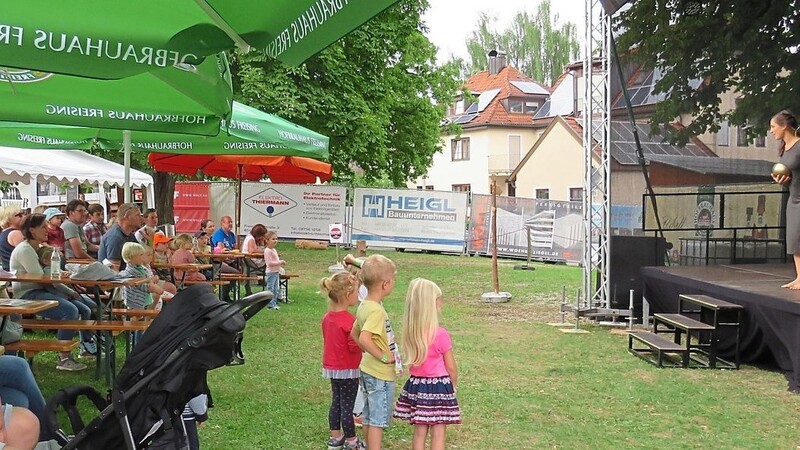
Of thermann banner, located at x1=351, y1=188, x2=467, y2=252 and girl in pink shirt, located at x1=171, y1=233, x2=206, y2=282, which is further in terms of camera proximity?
thermann banner, located at x1=351, y1=188, x2=467, y2=252

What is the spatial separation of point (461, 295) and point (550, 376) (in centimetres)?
774

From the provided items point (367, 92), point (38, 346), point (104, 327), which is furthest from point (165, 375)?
point (367, 92)

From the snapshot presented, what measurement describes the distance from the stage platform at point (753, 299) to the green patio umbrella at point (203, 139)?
189 inches

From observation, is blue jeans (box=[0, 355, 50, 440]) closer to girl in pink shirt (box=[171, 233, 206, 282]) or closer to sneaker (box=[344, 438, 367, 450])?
sneaker (box=[344, 438, 367, 450])

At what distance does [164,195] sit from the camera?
2294 centimetres

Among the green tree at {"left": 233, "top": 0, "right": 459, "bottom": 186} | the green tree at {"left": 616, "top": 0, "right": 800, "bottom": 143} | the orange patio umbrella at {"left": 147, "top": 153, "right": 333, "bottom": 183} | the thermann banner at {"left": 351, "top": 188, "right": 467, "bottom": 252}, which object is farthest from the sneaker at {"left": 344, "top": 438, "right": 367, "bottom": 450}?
the thermann banner at {"left": 351, "top": 188, "right": 467, "bottom": 252}

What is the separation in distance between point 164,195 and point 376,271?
1913cm

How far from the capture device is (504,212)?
87.4 feet

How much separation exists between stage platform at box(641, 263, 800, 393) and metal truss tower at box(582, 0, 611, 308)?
2.52 feet

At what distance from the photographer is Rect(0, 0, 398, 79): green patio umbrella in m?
2.94

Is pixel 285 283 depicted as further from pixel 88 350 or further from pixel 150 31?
pixel 150 31

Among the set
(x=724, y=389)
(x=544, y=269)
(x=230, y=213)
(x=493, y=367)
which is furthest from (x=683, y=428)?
Answer: (x=230, y=213)

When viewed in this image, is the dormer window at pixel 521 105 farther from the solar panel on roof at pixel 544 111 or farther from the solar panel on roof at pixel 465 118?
the solar panel on roof at pixel 465 118

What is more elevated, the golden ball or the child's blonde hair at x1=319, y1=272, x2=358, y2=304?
the golden ball
